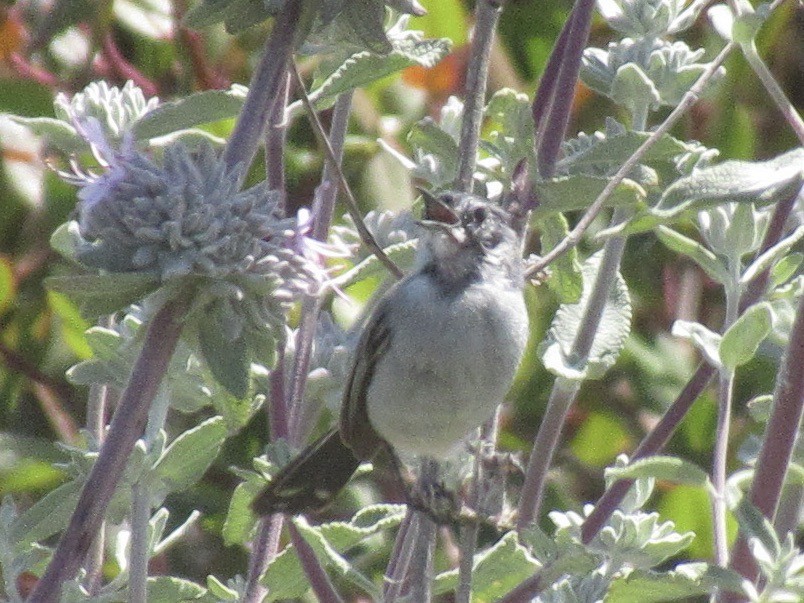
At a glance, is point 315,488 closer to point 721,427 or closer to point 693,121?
point 721,427

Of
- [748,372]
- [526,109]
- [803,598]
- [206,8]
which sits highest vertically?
[206,8]

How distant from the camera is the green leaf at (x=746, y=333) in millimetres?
1354

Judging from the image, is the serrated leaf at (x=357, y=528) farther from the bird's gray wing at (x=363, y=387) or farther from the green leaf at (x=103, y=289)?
the green leaf at (x=103, y=289)

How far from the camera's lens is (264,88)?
113cm

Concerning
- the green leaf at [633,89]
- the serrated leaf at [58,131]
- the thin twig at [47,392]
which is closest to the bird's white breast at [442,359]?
the green leaf at [633,89]

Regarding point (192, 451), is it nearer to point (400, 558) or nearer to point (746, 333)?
point (400, 558)

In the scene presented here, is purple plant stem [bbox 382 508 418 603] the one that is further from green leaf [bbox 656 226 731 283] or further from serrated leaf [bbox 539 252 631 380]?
green leaf [bbox 656 226 731 283]

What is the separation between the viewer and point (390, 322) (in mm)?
1786

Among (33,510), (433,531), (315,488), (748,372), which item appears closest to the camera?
(433,531)

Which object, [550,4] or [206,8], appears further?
[550,4]

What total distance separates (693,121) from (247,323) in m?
2.23

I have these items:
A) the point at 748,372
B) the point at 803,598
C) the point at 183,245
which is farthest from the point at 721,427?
the point at 748,372

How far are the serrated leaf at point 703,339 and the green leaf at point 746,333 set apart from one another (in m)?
0.03

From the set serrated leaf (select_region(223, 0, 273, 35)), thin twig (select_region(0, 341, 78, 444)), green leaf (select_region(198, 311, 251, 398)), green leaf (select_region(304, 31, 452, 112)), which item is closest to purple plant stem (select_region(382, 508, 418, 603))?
green leaf (select_region(198, 311, 251, 398))
